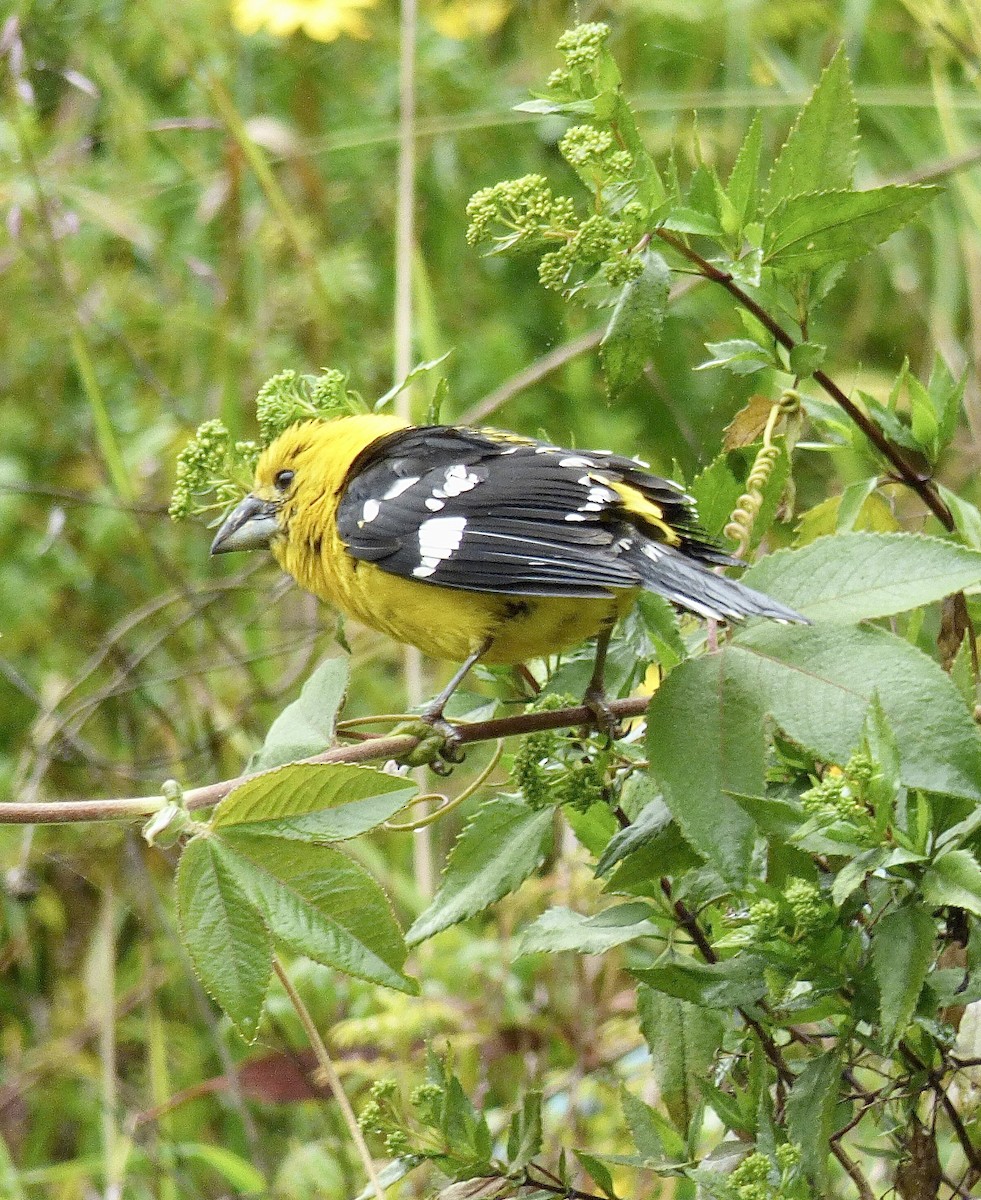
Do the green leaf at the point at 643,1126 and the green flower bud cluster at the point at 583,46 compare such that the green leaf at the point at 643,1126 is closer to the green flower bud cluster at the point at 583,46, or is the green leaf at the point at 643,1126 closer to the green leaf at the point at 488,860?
the green leaf at the point at 488,860

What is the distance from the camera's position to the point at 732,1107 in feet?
5.03

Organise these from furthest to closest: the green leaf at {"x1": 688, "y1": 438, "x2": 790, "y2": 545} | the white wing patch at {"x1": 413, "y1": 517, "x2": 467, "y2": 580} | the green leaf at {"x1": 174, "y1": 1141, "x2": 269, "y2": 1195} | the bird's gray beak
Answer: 1. the green leaf at {"x1": 174, "y1": 1141, "x2": 269, "y2": 1195}
2. the bird's gray beak
3. the white wing patch at {"x1": 413, "y1": 517, "x2": 467, "y2": 580}
4. the green leaf at {"x1": 688, "y1": 438, "x2": 790, "y2": 545}

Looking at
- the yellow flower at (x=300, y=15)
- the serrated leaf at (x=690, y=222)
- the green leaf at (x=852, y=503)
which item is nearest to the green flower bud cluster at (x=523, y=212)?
the serrated leaf at (x=690, y=222)

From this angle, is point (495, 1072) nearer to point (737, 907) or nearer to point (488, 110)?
point (737, 907)

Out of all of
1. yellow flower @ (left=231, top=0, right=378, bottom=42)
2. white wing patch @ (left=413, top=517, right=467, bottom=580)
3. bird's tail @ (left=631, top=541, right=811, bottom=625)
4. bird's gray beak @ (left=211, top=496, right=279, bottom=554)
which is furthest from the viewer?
yellow flower @ (left=231, top=0, right=378, bottom=42)

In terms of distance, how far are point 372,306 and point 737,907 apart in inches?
124

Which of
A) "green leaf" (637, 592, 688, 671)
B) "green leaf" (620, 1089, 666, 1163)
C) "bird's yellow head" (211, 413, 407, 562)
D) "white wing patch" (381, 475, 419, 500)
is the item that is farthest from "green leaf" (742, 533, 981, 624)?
"bird's yellow head" (211, 413, 407, 562)

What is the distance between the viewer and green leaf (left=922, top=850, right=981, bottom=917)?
48.2 inches

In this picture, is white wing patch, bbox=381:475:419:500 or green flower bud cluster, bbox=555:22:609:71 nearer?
green flower bud cluster, bbox=555:22:609:71

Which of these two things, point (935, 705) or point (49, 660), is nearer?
point (935, 705)

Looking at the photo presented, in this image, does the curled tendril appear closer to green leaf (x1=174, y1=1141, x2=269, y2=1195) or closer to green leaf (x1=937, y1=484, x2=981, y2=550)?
green leaf (x1=937, y1=484, x2=981, y2=550)

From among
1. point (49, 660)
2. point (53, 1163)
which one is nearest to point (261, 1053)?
point (53, 1163)

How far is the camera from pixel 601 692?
1683 millimetres

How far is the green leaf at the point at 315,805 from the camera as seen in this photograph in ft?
4.36
